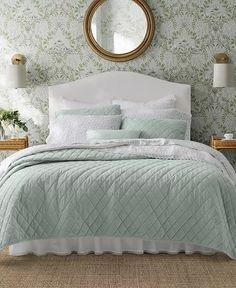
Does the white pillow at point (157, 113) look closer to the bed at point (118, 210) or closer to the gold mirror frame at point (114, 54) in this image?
the gold mirror frame at point (114, 54)

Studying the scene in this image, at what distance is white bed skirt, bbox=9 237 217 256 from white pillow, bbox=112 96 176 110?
203 cm

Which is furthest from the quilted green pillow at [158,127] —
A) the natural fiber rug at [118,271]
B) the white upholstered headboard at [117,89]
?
the natural fiber rug at [118,271]

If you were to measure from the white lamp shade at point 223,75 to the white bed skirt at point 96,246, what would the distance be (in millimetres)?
2386

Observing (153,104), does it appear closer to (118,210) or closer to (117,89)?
(117,89)

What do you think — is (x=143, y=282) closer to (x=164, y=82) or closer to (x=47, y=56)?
(x=164, y=82)

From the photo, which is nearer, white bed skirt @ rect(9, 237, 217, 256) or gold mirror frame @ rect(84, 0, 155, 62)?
white bed skirt @ rect(9, 237, 217, 256)

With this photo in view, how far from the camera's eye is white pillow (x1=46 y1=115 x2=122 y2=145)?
5.05 metres

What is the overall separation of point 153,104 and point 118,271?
244 centimetres

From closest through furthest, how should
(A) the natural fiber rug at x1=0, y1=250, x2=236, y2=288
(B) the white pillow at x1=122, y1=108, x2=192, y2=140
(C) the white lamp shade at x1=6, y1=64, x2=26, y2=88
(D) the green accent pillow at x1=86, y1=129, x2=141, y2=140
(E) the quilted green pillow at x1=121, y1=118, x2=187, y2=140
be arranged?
(A) the natural fiber rug at x1=0, y1=250, x2=236, y2=288
(D) the green accent pillow at x1=86, y1=129, x2=141, y2=140
(E) the quilted green pillow at x1=121, y1=118, x2=187, y2=140
(B) the white pillow at x1=122, y1=108, x2=192, y2=140
(C) the white lamp shade at x1=6, y1=64, x2=26, y2=88

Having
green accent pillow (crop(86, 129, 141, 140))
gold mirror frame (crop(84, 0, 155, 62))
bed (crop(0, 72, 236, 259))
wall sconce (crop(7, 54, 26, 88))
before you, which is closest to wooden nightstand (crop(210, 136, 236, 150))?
green accent pillow (crop(86, 129, 141, 140))

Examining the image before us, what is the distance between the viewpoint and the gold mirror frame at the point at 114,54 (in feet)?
18.7

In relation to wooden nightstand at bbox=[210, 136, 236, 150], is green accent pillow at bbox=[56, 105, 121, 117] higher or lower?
higher

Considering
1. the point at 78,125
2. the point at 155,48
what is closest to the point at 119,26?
the point at 155,48

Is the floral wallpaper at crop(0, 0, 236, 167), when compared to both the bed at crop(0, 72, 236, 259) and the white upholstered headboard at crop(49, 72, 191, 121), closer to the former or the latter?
the white upholstered headboard at crop(49, 72, 191, 121)
